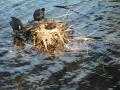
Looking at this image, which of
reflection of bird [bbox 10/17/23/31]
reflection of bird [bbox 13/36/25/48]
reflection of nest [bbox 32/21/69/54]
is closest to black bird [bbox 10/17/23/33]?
reflection of bird [bbox 10/17/23/31]

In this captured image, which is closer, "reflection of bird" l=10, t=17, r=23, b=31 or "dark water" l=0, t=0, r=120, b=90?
"dark water" l=0, t=0, r=120, b=90

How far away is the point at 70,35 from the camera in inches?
Answer: 416

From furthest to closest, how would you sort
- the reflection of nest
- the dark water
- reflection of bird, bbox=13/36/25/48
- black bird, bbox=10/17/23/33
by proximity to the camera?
black bird, bbox=10/17/23/33 → reflection of bird, bbox=13/36/25/48 → the reflection of nest → the dark water

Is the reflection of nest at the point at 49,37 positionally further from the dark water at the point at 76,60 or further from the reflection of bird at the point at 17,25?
the reflection of bird at the point at 17,25

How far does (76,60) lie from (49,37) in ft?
4.42

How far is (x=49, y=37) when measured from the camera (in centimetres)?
1013

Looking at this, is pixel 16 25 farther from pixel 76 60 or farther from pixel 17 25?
pixel 76 60

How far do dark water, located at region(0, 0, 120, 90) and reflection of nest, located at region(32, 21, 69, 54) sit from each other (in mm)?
350

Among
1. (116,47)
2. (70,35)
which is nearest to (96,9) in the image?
(70,35)

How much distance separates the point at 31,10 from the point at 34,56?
3558 millimetres

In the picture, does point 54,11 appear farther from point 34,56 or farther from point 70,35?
point 34,56

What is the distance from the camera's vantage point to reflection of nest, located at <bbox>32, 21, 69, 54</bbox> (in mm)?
10086

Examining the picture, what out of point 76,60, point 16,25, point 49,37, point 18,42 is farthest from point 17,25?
point 76,60

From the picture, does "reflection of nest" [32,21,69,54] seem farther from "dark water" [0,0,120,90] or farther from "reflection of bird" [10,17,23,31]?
"reflection of bird" [10,17,23,31]
